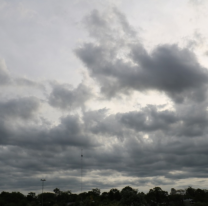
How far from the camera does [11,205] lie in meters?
198

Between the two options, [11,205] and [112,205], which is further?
[11,205]

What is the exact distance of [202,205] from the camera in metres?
160

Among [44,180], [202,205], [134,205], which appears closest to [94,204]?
[134,205]

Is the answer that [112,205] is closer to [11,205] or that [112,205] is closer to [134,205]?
[134,205]

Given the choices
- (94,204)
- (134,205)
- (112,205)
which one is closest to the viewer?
(112,205)

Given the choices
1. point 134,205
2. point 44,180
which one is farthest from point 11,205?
point 134,205

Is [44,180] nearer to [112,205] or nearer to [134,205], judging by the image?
[134,205]

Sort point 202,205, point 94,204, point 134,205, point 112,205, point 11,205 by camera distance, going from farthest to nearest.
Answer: point 11,205
point 202,205
point 134,205
point 94,204
point 112,205

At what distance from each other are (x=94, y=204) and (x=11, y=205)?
10834cm

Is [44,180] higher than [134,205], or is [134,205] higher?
[44,180]

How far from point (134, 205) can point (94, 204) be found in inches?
886

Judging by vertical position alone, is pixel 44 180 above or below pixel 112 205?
above

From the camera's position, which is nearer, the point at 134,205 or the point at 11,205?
the point at 134,205

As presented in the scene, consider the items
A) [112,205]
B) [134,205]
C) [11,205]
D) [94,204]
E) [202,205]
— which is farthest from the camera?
[11,205]
